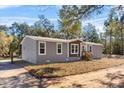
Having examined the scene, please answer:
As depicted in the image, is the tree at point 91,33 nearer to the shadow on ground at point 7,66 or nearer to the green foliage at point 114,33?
the green foliage at point 114,33

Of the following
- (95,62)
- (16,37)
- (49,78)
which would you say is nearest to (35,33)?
(16,37)

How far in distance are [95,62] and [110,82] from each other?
147cm

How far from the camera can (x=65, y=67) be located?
6680 mm

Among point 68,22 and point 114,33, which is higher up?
point 68,22

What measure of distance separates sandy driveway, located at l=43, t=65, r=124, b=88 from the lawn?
0.18m

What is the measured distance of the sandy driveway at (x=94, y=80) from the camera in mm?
5438

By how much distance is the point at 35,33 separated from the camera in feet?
20.3

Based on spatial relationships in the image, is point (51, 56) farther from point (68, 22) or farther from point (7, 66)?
point (68, 22)

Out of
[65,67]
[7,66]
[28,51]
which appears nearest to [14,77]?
[7,66]

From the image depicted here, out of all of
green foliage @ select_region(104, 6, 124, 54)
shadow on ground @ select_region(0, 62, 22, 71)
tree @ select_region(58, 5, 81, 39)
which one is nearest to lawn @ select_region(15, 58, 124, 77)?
shadow on ground @ select_region(0, 62, 22, 71)

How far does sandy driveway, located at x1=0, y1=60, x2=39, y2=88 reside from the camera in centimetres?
541

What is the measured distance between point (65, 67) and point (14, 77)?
1439 millimetres

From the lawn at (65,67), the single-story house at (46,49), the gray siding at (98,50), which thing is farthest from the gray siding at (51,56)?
the gray siding at (98,50)

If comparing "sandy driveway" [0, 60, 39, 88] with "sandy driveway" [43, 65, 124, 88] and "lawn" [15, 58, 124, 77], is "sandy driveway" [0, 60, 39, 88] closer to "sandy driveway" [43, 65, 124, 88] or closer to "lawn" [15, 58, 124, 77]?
"lawn" [15, 58, 124, 77]
